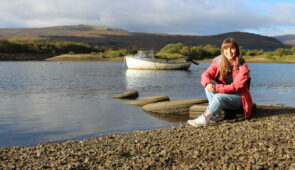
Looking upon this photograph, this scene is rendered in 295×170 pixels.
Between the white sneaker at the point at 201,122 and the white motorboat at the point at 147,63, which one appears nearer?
the white sneaker at the point at 201,122

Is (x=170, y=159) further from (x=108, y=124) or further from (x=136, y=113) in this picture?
(x=136, y=113)

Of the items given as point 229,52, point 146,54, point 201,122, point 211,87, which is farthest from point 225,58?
point 146,54

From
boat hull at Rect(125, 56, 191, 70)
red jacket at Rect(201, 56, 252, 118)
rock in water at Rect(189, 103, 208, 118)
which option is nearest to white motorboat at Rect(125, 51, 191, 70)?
boat hull at Rect(125, 56, 191, 70)

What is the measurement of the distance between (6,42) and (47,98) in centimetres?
9811

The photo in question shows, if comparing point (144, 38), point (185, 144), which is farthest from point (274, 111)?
point (144, 38)

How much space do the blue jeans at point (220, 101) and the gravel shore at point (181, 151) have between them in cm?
39

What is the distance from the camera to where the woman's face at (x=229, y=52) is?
819 cm

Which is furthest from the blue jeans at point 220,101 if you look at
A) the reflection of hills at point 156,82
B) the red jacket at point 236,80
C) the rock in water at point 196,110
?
the reflection of hills at point 156,82

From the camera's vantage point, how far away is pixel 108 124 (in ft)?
38.1

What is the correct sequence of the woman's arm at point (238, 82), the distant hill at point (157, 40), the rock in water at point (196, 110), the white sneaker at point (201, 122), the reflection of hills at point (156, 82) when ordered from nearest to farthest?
the woman's arm at point (238, 82) < the white sneaker at point (201, 122) < the rock in water at point (196, 110) < the reflection of hills at point (156, 82) < the distant hill at point (157, 40)

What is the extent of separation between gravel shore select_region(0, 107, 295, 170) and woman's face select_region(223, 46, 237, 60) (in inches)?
61.6

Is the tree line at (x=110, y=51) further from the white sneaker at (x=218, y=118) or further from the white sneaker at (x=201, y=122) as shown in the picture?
the white sneaker at (x=201, y=122)

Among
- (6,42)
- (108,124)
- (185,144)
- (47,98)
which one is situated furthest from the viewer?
(6,42)

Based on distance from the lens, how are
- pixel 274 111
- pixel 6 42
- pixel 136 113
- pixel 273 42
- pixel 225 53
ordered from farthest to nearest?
pixel 273 42, pixel 6 42, pixel 136 113, pixel 274 111, pixel 225 53
